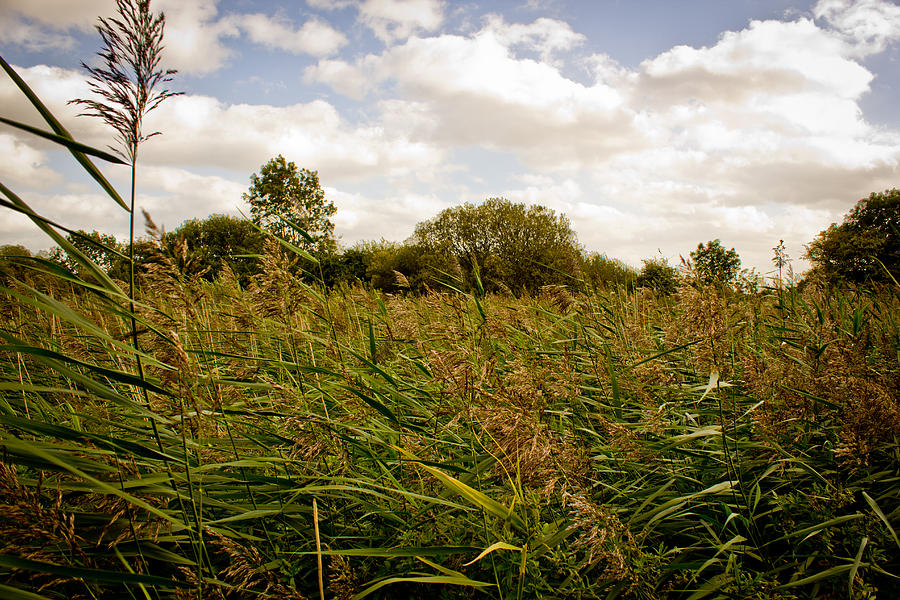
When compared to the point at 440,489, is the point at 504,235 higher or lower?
higher

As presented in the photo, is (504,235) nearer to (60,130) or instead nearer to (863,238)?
(863,238)

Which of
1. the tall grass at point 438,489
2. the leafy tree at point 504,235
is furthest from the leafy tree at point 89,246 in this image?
the leafy tree at point 504,235

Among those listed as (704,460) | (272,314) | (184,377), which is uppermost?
(272,314)

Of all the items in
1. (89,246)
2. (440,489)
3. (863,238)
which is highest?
(863,238)

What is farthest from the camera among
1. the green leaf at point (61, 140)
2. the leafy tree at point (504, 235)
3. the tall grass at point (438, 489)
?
the leafy tree at point (504, 235)

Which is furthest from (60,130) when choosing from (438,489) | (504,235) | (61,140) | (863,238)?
(863,238)

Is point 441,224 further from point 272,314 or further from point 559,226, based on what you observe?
point 272,314

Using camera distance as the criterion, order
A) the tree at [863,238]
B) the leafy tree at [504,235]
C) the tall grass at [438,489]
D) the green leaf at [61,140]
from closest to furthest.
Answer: the green leaf at [61,140] < the tall grass at [438,489] < the tree at [863,238] < the leafy tree at [504,235]

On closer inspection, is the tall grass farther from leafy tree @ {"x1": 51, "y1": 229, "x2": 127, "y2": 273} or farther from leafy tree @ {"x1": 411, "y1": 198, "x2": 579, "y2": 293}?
leafy tree @ {"x1": 411, "y1": 198, "x2": 579, "y2": 293}

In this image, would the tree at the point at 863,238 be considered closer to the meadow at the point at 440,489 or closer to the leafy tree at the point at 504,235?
the leafy tree at the point at 504,235

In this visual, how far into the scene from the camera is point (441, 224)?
30312 mm

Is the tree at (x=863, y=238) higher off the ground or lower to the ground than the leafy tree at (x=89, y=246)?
higher

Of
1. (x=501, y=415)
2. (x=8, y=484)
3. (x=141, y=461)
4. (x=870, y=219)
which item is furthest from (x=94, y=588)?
(x=870, y=219)

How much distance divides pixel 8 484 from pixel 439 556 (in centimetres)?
131
